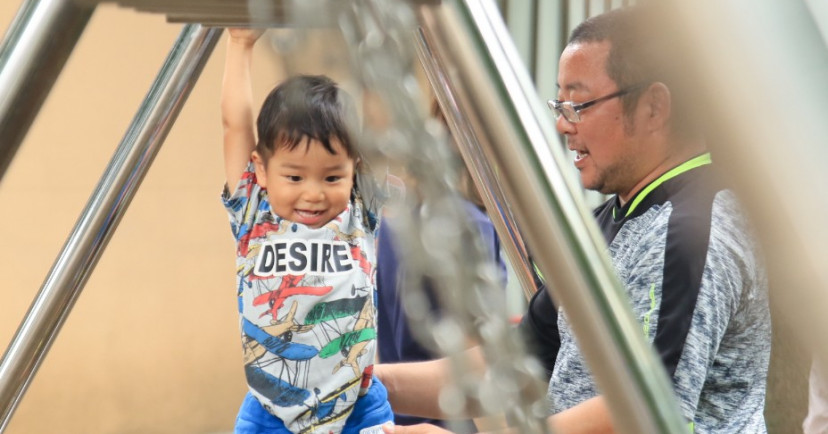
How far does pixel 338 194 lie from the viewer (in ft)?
3.18

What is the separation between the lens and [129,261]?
8.84 ft

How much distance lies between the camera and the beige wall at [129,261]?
2596mm

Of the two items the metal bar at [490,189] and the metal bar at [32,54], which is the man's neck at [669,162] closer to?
the metal bar at [490,189]

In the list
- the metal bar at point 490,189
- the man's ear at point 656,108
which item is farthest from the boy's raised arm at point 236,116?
the man's ear at point 656,108

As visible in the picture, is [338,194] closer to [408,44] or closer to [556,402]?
[556,402]

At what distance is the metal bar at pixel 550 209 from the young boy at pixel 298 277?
2.22 feet

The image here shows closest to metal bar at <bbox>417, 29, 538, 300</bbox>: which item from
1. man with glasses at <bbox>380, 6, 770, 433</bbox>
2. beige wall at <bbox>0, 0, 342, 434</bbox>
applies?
man with glasses at <bbox>380, 6, 770, 433</bbox>

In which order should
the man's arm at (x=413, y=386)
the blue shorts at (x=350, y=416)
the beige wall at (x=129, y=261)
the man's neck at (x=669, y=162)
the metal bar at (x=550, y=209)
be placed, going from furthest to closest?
the beige wall at (x=129, y=261), the man's arm at (x=413, y=386), the blue shorts at (x=350, y=416), the man's neck at (x=669, y=162), the metal bar at (x=550, y=209)

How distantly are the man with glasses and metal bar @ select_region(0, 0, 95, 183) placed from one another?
1.55ft

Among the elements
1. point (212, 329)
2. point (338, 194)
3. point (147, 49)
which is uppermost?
point (147, 49)

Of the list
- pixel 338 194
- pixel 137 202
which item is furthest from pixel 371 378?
pixel 137 202

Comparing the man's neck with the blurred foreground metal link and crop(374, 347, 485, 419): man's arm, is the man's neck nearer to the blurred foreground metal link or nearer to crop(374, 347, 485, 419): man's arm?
crop(374, 347, 485, 419): man's arm

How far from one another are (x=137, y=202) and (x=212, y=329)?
1.37ft

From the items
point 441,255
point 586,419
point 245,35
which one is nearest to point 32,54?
point 441,255
